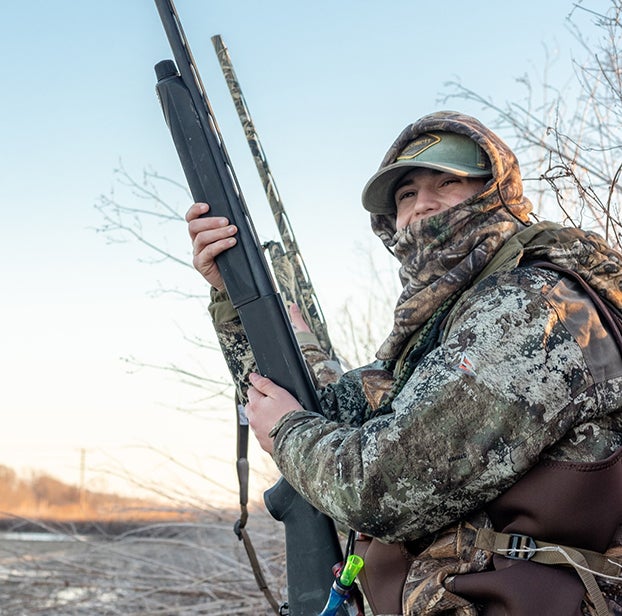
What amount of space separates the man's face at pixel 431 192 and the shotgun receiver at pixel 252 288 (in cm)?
62

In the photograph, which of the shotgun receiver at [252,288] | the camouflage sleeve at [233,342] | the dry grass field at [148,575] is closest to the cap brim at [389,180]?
the shotgun receiver at [252,288]

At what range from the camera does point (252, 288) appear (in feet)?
10.6

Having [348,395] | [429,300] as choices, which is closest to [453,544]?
[429,300]

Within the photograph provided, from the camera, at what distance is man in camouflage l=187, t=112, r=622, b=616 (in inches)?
86.6

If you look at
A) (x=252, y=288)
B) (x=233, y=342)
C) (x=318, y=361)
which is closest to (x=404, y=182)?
(x=252, y=288)

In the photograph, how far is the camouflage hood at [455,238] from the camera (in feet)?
8.77

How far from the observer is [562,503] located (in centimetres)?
220

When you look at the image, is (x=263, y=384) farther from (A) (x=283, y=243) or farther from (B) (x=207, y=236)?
(A) (x=283, y=243)

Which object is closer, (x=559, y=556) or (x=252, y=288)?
(x=559, y=556)

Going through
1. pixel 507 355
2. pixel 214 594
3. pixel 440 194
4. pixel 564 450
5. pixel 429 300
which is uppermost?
pixel 440 194

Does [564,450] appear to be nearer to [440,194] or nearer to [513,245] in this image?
[513,245]

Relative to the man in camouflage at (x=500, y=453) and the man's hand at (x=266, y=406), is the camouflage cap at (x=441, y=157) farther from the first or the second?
the man's hand at (x=266, y=406)

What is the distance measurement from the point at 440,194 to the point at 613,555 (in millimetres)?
1392

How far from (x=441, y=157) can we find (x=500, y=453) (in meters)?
1.25
